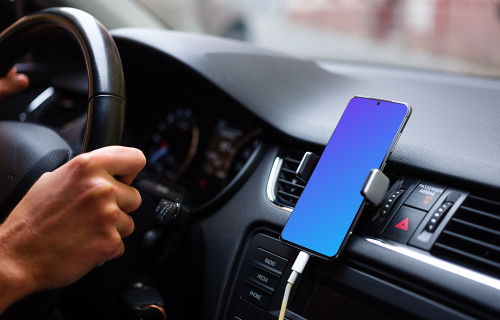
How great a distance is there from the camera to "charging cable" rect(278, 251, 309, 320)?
0.75 metres

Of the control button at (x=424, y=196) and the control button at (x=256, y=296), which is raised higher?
the control button at (x=424, y=196)

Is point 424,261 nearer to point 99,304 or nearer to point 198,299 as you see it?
point 198,299

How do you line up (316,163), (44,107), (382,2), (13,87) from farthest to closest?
(382,2) < (44,107) < (13,87) < (316,163)

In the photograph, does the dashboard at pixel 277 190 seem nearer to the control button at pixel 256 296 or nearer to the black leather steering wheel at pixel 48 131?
the control button at pixel 256 296

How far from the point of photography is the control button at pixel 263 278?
0.84 m

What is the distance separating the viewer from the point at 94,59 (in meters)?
0.76

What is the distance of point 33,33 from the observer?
0.94 meters

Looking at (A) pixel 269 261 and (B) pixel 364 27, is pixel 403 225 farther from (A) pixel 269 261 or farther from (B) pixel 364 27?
(B) pixel 364 27

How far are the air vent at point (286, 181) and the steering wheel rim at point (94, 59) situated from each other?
0.34 m

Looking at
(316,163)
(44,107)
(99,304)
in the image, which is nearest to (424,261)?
(316,163)

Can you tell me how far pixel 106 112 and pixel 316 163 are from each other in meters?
0.36

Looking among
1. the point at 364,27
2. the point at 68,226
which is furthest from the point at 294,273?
the point at 364,27

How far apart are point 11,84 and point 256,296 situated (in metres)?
0.71

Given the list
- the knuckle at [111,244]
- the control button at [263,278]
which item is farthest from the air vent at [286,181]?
the knuckle at [111,244]
